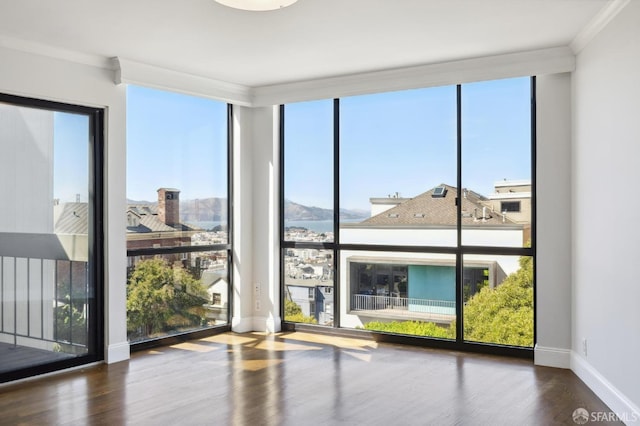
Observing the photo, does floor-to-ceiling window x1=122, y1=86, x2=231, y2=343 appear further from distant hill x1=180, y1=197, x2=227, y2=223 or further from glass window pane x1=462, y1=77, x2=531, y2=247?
glass window pane x1=462, y1=77, x2=531, y2=247

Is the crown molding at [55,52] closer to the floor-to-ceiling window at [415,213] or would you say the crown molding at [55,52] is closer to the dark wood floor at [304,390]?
the floor-to-ceiling window at [415,213]

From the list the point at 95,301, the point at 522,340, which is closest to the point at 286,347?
the point at 95,301

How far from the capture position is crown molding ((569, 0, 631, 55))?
360cm

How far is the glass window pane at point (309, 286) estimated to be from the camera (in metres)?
6.11

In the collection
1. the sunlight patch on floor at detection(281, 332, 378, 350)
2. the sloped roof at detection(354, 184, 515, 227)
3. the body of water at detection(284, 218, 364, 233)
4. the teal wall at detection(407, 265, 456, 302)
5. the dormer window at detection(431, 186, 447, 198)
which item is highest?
the dormer window at detection(431, 186, 447, 198)

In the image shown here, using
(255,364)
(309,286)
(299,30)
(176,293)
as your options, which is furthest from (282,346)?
(299,30)

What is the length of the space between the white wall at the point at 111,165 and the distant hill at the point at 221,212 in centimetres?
88

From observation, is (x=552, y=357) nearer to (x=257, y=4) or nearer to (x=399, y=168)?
(x=399, y=168)

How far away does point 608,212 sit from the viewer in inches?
150

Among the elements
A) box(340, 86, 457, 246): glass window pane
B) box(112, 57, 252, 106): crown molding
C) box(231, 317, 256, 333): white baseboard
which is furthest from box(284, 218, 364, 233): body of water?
box(112, 57, 252, 106): crown molding

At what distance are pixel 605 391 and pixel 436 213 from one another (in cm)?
220

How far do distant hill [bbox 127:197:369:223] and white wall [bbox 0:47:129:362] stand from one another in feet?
2.89

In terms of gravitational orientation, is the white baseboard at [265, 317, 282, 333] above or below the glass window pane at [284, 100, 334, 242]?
below

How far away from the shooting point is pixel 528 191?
5066 millimetres
